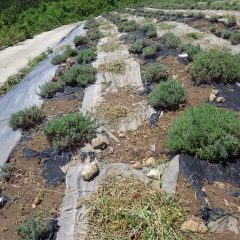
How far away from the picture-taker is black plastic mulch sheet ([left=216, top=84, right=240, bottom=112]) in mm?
7218

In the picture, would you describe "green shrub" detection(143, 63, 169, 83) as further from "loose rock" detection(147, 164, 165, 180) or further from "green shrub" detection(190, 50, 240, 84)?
"loose rock" detection(147, 164, 165, 180)

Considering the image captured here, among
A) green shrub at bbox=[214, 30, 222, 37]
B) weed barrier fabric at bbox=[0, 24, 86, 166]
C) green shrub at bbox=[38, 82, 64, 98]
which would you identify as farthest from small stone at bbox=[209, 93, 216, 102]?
green shrub at bbox=[214, 30, 222, 37]

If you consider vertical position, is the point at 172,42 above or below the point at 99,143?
below

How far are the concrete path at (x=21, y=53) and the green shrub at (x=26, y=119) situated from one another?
6.06 metres

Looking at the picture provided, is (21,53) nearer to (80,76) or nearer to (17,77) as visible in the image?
(17,77)

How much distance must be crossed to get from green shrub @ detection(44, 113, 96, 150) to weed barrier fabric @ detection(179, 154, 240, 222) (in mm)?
1855

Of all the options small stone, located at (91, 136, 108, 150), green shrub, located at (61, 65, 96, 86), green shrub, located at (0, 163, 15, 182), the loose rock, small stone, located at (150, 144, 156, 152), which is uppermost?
the loose rock

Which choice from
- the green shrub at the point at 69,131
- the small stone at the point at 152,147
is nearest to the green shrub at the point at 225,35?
the green shrub at the point at 69,131

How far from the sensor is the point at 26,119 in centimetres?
788

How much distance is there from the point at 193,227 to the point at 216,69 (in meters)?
4.50

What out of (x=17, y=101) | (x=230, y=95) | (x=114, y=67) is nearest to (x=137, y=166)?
(x=230, y=95)

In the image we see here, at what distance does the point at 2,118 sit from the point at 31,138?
6.15ft

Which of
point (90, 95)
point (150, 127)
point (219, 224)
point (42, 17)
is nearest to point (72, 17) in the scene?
point (42, 17)

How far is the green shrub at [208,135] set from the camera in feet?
17.8
